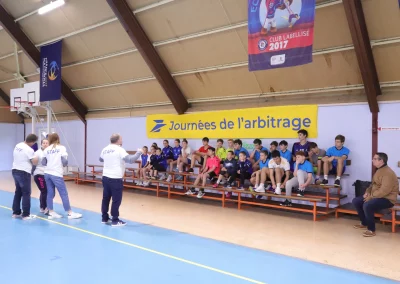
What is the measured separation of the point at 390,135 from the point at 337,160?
3.65ft

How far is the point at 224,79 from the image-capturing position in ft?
29.9

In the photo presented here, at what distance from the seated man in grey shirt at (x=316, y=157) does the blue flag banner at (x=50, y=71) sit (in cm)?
834

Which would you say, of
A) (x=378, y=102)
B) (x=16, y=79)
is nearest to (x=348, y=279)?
(x=378, y=102)

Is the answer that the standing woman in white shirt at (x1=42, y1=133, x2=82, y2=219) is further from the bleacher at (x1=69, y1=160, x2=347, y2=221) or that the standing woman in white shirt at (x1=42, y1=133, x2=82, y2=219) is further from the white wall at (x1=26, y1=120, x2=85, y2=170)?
the white wall at (x1=26, y1=120, x2=85, y2=170)

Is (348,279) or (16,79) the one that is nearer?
(348,279)

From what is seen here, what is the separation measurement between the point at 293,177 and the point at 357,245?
7.83 ft

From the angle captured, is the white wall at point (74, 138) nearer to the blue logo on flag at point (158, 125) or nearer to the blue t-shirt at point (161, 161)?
the blue logo on flag at point (158, 125)

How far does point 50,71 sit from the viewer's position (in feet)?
38.1

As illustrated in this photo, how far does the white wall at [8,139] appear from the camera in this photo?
57.2ft

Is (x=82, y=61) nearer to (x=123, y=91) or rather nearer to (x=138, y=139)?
(x=123, y=91)

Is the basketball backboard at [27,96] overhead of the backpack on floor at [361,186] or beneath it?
overhead

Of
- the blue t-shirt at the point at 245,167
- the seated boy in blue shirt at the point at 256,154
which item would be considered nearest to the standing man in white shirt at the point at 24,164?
the blue t-shirt at the point at 245,167

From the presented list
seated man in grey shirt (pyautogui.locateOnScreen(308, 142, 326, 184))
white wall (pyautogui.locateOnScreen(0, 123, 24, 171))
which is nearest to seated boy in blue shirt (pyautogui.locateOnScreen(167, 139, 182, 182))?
seated man in grey shirt (pyautogui.locateOnScreen(308, 142, 326, 184))

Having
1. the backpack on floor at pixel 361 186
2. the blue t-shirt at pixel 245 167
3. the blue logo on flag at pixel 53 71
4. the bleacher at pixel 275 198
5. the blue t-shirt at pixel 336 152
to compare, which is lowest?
the bleacher at pixel 275 198
